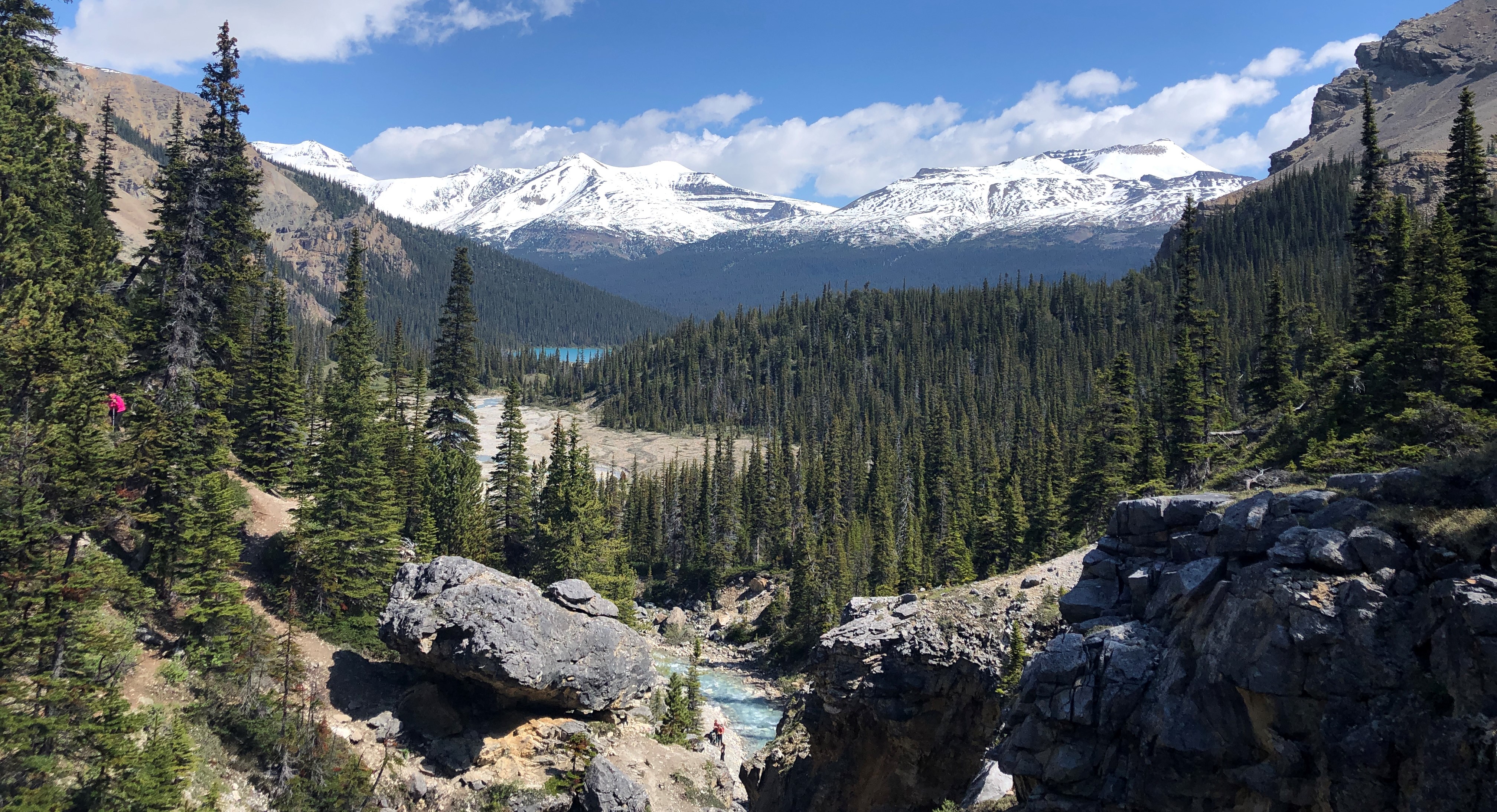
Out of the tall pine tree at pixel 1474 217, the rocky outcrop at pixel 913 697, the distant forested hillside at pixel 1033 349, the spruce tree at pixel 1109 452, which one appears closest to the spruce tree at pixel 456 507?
the rocky outcrop at pixel 913 697

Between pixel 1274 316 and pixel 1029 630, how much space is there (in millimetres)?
42843

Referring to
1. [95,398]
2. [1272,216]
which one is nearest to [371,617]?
[95,398]

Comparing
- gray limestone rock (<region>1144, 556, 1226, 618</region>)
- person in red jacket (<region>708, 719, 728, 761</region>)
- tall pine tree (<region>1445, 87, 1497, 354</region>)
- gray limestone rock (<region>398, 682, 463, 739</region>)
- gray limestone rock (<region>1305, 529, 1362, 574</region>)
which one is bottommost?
person in red jacket (<region>708, 719, 728, 761</region>)

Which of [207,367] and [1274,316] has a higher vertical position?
[1274,316]

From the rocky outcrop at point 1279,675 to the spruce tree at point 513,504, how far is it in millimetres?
44380

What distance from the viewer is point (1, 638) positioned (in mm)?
23031

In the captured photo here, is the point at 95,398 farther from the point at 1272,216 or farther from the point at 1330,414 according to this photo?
the point at 1272,216

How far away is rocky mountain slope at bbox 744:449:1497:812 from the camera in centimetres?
1292

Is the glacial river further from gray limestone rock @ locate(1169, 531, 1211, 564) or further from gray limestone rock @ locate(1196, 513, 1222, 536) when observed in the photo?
gray limestone rock @ locate(1196, 513, 1222, 536)

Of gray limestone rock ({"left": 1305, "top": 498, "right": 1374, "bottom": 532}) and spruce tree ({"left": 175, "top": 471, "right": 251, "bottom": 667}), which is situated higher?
gray limestone rock ({"left": 1305, "top": 498, "right": 1374, "bottom": 532})

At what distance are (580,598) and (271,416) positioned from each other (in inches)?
882

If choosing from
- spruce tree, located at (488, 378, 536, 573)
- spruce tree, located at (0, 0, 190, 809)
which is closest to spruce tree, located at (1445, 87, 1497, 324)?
spruce tree, located at (0, 0, 190, 809)

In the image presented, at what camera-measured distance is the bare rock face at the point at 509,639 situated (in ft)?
124

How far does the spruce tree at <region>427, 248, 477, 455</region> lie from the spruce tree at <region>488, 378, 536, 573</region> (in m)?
2.82
